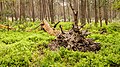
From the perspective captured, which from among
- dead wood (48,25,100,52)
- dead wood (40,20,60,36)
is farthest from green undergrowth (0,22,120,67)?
dead wood (40,20,60,36)

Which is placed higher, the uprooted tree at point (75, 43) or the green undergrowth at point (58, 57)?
the uprooted tree at point (75, 43)

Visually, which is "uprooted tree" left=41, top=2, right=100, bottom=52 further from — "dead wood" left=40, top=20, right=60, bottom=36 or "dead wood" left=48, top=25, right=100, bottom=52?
"dead wood" left=40, top=20, right=60, bottom=36


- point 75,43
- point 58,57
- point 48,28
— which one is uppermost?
point 75,43

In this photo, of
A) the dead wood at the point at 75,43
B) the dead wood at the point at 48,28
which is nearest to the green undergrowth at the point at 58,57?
the dead wood at the point at 75,43

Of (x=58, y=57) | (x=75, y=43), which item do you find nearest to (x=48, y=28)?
(x=75, y=43)

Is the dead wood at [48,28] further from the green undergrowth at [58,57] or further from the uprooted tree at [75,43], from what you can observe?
the green undergrowth at [58,57]

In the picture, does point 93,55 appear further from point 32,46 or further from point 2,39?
point 2,39

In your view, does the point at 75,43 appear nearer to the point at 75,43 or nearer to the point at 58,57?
the point at 75,43

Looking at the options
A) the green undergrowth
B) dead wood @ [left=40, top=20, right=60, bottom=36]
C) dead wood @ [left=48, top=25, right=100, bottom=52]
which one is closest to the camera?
the green undergrowth

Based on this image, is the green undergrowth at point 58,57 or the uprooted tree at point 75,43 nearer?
the green undergrowth at point 58,57

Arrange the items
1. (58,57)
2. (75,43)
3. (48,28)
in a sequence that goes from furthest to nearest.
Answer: (48,28), (75,43), (58,57)

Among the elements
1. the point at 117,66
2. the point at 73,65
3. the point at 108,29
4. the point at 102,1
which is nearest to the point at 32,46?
the point at 73,65

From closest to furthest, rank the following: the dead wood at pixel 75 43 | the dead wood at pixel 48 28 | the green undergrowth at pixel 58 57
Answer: the green undergrowth at pixel 58 57 < the dead wood at pixel 75 43 < the dead wood at pixel 48 28

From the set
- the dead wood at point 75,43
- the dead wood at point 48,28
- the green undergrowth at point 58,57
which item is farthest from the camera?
the dead wood at point 48,28
